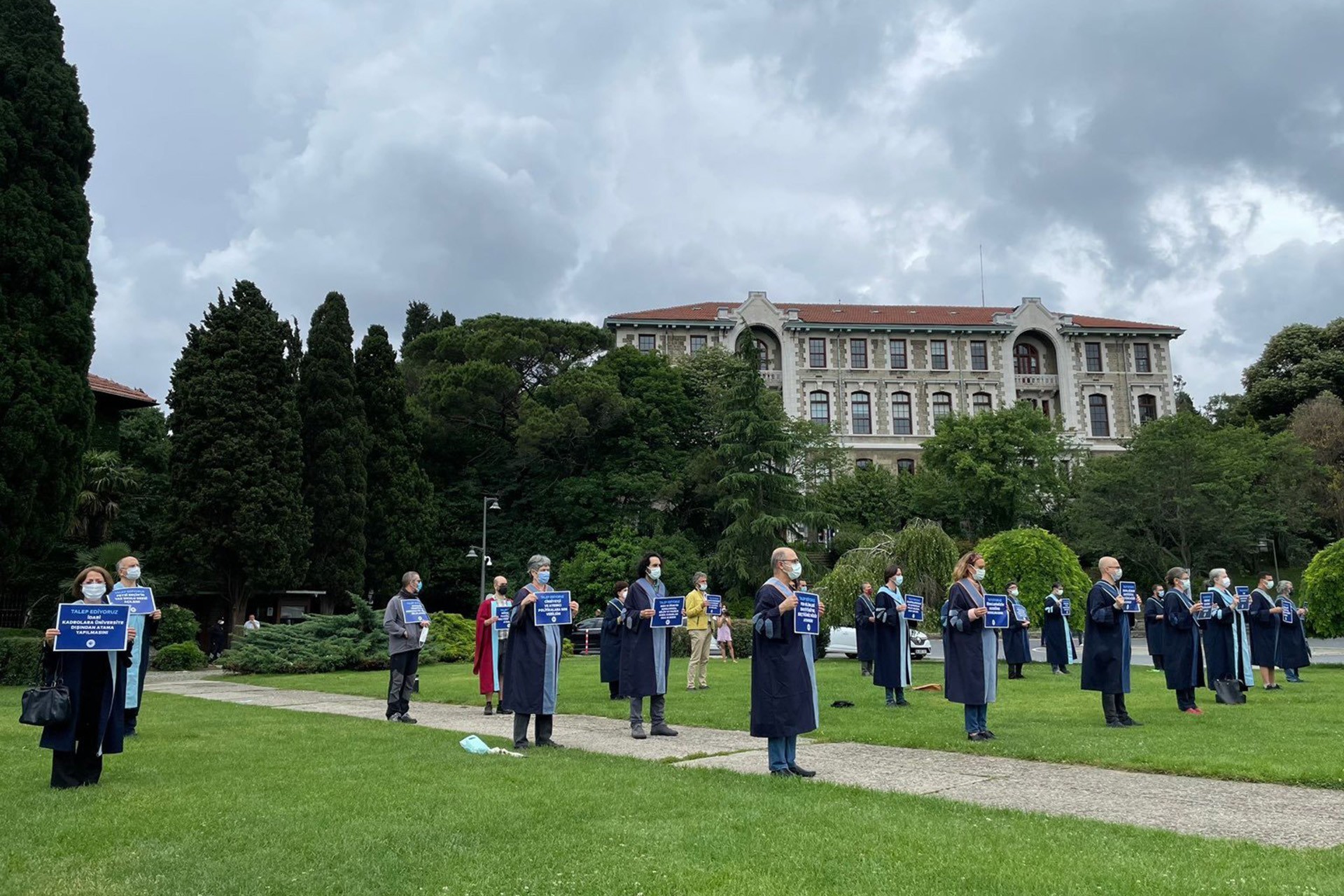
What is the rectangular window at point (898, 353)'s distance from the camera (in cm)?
6981

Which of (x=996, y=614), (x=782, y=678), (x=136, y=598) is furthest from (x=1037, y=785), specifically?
(x=136, y=598)

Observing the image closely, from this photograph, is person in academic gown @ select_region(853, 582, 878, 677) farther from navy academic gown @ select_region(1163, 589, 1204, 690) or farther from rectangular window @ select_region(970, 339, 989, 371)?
rectangular window @ select_region(970, 339, 989, 371)

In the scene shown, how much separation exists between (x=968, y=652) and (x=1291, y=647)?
37.2 ft

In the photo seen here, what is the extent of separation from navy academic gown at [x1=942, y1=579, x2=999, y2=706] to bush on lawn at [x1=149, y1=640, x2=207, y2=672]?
79.4 ft

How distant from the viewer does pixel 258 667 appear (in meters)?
25.2

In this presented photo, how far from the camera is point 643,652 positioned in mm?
11836

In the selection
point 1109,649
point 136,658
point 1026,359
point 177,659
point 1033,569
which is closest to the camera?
point 136,658

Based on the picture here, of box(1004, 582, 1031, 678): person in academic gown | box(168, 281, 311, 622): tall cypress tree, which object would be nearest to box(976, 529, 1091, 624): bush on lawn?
box(1004, 582, 1031, 678): person in academic gown

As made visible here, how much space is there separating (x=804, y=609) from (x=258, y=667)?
20.7 metres

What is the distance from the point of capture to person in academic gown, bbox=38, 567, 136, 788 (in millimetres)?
8008

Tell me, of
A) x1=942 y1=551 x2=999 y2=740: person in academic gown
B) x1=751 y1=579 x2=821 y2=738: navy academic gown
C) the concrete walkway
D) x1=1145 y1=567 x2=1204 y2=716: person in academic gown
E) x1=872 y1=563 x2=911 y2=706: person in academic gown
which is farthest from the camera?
x1=872 y1=563 x2=911 y2=706: person in academic gown

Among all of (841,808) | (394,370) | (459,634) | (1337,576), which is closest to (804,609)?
(841,808)

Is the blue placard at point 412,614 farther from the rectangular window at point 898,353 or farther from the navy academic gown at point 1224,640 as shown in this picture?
the rectangular window at point 898,353

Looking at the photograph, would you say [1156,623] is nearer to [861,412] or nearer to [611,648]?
[611,648]
